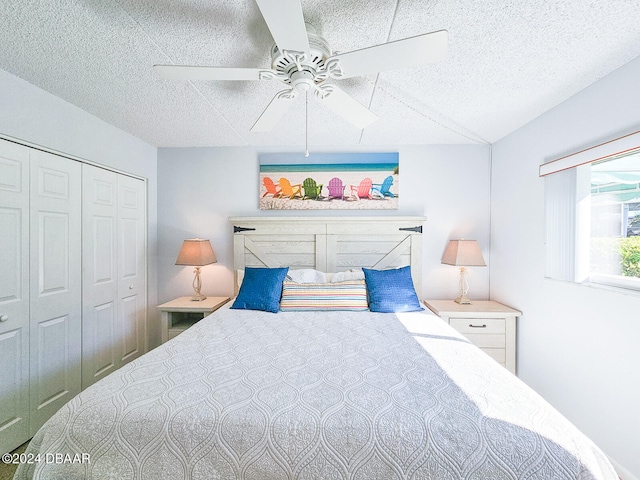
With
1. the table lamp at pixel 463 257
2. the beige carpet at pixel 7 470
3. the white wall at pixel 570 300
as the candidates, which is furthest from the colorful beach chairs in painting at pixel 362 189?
the beige carpet at pixel 7 470

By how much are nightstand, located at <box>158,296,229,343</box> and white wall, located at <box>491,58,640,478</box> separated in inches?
111

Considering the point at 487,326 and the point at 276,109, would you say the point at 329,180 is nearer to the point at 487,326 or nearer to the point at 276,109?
the point at 276,109

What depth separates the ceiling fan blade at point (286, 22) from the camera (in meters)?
0.92

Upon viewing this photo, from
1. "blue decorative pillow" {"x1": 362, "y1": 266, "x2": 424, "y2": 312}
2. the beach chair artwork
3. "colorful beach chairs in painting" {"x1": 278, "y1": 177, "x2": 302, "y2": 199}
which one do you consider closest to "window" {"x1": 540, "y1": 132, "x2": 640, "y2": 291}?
"blue decorative pillow" {"x1": 362, "y1": 266, "x2": 424, "y2": 312}

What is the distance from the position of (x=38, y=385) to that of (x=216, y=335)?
4.34 ft

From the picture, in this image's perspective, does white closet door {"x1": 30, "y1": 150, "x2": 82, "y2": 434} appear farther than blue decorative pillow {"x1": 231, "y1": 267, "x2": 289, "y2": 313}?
No

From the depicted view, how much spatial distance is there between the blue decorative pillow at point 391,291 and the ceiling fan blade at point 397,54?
5.47 ft

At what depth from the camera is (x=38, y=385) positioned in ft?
6.36

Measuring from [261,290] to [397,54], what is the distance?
1.95 metres

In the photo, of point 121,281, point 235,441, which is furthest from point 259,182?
point 235,441

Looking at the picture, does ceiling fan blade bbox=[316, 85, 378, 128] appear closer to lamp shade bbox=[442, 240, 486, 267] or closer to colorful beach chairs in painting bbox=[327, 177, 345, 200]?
colorful beach chairs in painting bbox=[327, 177, 345, 200]

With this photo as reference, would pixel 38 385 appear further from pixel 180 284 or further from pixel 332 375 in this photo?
pixel 332 375

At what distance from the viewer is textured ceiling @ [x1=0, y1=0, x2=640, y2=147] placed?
1259 mm

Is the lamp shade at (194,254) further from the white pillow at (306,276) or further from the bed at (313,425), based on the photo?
the bed at (313,425)
